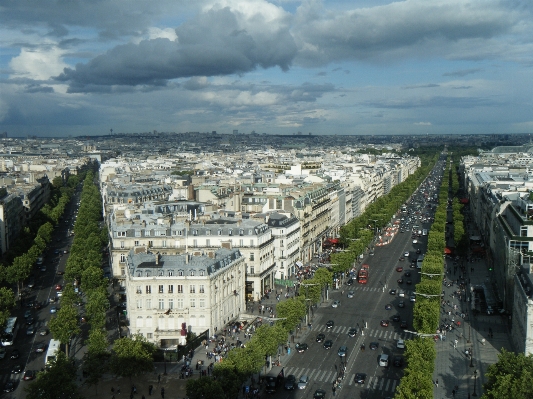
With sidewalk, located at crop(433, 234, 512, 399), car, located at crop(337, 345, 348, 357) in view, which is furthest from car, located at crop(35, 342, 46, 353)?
sidewalk, located at crop(433, 234, 512, 399)

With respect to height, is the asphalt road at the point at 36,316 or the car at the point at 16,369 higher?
the car at the point at 16,369

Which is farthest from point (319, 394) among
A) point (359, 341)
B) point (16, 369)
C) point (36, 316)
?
point (36, 316)

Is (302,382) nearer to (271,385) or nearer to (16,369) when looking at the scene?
(271,385)

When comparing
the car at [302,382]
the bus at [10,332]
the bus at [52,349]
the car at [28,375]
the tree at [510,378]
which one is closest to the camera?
the tree at [510,378]

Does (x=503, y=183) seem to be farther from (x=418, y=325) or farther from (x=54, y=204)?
(x=54, y=204)

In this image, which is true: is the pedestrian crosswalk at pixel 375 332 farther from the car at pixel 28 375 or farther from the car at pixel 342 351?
the car at pixel 28 375

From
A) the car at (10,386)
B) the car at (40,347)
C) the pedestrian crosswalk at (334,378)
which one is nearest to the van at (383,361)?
the pedestrian crosswalk at (334,378)
